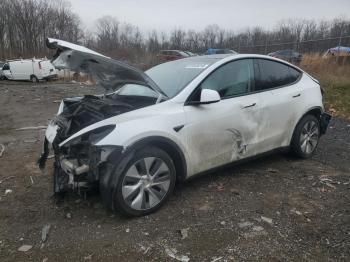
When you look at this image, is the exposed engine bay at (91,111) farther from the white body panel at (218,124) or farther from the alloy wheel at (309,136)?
the alloy wheel at (309,136)

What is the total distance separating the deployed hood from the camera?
335 centimetres

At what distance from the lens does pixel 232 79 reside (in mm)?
4113

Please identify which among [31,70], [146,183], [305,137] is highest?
[31,70]

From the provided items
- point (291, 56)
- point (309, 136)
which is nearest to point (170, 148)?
point (309, 136)

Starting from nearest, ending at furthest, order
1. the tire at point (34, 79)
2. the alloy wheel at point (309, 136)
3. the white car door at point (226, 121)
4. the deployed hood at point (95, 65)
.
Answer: the deployed hood at point (95, 65) → the white car door at point (226, 121) → the alloy wheel at point (309, 136) → the tire at point (34, 79)

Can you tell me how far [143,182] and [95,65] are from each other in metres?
1.34

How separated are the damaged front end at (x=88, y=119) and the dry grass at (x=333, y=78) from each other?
268 inches

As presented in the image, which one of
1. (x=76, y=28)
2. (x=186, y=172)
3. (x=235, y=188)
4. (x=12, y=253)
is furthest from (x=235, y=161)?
(x=76, y=28)

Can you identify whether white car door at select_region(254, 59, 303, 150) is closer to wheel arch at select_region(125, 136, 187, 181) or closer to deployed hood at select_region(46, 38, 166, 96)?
wheel arch at select_region(125, 136, 187, 181)

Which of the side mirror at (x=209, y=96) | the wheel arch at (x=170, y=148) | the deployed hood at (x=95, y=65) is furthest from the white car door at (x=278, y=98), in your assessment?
the deployed hood at (x=95, y=65)

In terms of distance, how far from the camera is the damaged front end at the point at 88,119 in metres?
3.18

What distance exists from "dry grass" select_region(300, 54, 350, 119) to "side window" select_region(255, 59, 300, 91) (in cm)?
454

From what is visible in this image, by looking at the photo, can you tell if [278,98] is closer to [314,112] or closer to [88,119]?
[314,112]

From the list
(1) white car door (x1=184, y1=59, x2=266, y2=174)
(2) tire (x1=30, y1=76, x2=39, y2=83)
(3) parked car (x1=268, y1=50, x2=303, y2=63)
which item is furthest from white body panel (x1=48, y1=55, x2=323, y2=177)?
(2) tire (x1=30, y1=76, x2=39, y2=83)
